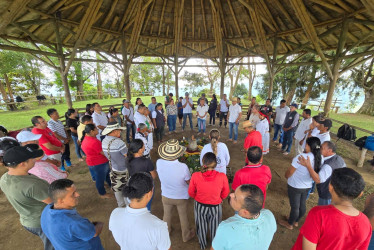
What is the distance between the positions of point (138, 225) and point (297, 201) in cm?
268

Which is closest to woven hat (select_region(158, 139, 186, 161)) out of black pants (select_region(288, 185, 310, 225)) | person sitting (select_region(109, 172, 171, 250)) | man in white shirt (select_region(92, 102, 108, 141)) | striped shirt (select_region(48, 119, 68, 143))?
person sitting (select_region(109, 172, 171, 250))

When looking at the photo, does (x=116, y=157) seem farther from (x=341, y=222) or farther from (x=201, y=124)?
(x=201, y=124)

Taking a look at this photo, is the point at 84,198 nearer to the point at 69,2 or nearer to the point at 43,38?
the point at 69,2

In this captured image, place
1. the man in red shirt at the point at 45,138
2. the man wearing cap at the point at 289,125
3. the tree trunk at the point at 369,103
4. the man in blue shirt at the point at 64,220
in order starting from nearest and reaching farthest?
1. the man in blue shirt at the point at 64,220
2. the man in red shirt at the point at 45,138
3. the man wearing cap at the point at 289,125
4. the tree trunk at the point at 369,103

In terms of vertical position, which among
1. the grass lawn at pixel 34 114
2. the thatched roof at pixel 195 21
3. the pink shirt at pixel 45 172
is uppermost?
the thatched roof at pixel 195 21

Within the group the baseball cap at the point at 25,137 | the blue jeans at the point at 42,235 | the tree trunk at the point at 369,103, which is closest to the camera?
the blue jeans at the point at 42,235

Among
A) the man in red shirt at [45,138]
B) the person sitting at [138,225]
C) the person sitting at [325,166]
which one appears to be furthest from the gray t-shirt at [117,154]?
the person sitting at [325,166]

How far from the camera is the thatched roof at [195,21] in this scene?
18.6 ft

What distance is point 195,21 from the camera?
29.6ft

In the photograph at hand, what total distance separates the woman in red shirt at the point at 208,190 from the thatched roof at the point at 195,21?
216 inches

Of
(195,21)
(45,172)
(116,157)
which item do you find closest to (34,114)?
(195,21)

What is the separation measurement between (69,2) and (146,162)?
725 centimetres

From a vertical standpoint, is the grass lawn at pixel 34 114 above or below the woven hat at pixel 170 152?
below

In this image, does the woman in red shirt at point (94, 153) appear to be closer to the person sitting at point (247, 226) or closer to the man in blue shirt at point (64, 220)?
the man in blue shirt at point (64, 220)
